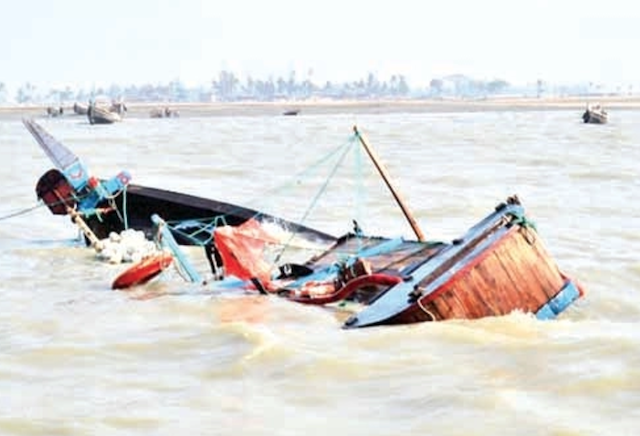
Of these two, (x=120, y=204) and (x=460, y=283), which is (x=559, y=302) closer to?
(x=460, y=283)

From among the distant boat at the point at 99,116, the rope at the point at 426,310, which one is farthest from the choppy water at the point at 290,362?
the distant boat at the point at 99,116

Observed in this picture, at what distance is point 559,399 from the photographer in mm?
8555

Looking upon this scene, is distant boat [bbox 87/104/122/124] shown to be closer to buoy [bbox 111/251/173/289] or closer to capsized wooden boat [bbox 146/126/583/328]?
buoy [bbox 111/251/173/289]

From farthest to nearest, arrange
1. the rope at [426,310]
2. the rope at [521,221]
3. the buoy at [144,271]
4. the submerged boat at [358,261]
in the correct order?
the buoy at [144,271]
the rope at [521,221]
the submerged boat at [358,261]
the rope at [426,310]

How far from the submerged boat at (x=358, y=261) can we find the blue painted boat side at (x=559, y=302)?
0.01m

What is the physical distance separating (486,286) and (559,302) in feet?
2.81

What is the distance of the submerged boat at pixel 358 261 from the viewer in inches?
411

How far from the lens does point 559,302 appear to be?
427 inches

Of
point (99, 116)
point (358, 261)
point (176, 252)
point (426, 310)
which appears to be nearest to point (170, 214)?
point (176, 252)

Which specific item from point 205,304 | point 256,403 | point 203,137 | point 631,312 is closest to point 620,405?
point 256,403

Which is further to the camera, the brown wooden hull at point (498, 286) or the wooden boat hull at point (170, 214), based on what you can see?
the wooden boat hull at point (170, 214)

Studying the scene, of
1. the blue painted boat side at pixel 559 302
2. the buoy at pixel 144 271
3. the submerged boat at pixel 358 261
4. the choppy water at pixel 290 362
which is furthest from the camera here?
the buoy at pixel 144 271

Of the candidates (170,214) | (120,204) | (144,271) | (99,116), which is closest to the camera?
(144,271)

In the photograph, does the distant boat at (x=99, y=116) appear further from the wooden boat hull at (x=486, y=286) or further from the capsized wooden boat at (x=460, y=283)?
the wooden boat hull at (x=486, y=286)
